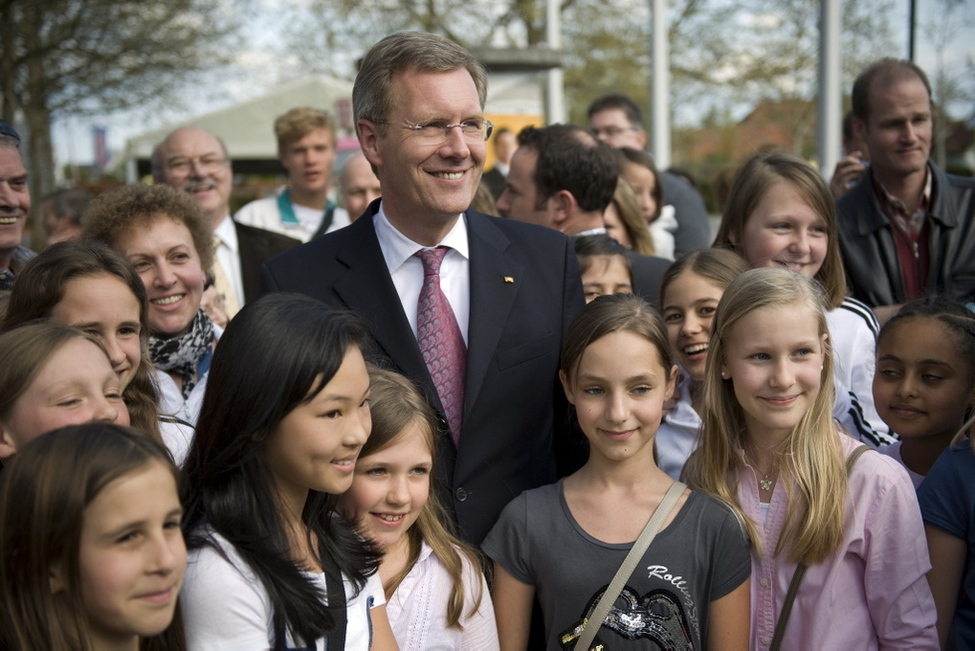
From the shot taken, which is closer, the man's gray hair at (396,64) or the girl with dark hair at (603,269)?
the man's gray hair at (396,64)

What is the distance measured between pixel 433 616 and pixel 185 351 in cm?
157

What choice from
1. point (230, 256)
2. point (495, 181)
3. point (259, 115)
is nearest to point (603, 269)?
point (230, 256)

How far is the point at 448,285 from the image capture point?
126 inches

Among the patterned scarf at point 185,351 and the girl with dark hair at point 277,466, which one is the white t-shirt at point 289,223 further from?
the girl with dark hair at point 277,466

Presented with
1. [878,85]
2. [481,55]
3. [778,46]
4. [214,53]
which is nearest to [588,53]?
[778,46]

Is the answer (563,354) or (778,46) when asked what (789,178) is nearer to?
(563,354)

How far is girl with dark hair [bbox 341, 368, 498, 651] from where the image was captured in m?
2.92

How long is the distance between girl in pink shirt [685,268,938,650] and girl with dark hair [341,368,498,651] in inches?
31.8

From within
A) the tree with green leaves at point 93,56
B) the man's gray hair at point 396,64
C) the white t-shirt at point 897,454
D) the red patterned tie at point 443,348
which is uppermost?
the tree with green leaves at point 93,56

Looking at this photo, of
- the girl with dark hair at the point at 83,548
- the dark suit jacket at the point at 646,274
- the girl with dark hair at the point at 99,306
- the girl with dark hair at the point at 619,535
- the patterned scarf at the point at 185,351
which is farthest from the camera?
the dark suit jacket at the point at 646,274

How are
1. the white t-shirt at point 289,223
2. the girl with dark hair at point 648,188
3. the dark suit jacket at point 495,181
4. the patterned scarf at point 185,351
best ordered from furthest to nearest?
the dark suit jacket at point 495,181 → the white t-shirt at point 289,223 → the girl with dark hair at point 648,188 → the patterned scarf at point 185,351

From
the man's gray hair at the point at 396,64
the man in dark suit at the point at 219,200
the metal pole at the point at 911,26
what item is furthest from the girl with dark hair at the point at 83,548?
the metal pole at the point at 911,26

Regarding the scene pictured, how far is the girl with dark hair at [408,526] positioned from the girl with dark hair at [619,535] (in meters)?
0.11

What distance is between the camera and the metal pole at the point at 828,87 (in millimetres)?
9234
